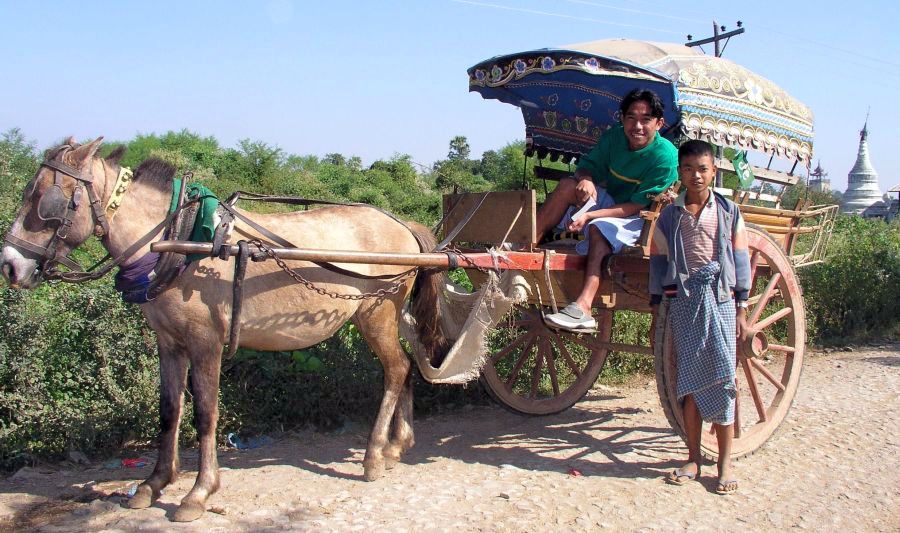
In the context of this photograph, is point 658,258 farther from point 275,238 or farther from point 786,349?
point 275,238

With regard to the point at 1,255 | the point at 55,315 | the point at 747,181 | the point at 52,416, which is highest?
the point at 747,181

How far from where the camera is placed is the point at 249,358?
545 cm

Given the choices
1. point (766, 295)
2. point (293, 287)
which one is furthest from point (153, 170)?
point (766, 295)

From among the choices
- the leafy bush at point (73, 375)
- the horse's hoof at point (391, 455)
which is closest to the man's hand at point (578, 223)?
the horse's hoof at point (391, 455)

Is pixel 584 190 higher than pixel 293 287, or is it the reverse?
pixel 584 190

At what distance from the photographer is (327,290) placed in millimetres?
4258

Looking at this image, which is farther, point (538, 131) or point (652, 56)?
point (538, 131)

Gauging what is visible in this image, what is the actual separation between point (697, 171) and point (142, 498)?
345 cm

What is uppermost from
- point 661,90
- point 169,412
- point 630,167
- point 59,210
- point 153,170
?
point 661,90

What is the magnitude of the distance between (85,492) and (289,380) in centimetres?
173

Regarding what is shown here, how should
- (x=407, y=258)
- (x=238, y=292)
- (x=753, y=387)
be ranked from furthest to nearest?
(x=753, y=387)
(x=407, y=258)
(x=238, y=292)

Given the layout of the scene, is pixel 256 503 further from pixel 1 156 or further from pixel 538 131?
pixel 1 156

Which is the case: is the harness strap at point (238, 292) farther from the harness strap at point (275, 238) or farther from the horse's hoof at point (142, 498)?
the horse's hoof at point (142, 498)

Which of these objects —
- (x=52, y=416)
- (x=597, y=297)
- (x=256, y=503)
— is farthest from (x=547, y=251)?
(x=52, y=416)
